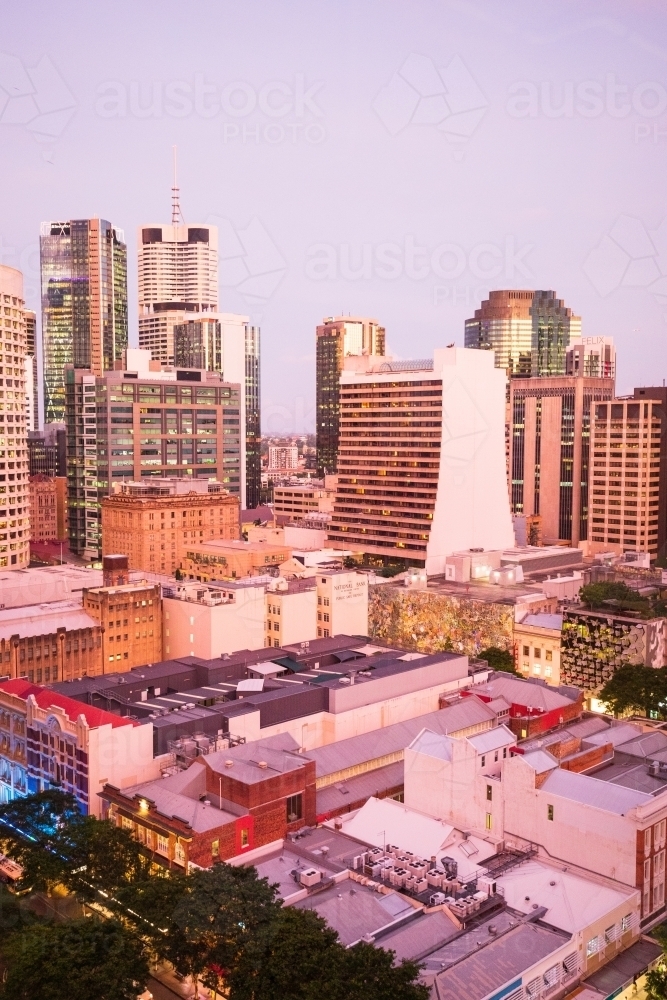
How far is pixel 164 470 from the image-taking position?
294ft

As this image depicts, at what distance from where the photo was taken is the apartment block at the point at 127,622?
4538cm

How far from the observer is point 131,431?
87.2 metres

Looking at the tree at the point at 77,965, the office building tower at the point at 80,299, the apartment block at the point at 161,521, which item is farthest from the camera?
the office building tower at the point at 80,299

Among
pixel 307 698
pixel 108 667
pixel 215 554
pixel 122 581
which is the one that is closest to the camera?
pixel 307 698

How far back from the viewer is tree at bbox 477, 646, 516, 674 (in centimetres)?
4528

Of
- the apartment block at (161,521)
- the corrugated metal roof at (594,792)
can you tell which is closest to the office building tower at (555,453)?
the apartment block at (161,521)

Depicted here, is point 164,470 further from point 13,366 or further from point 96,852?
point 96,852

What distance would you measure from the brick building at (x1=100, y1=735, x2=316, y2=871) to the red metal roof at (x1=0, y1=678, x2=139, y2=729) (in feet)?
6.96

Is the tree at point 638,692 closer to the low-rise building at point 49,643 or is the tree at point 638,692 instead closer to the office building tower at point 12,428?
the low-rise building at point 49,643

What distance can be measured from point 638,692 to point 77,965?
2696 cm

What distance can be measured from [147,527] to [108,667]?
25749 mm

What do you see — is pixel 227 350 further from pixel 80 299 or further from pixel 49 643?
pixel 49 643

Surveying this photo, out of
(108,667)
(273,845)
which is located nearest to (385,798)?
(273,845)

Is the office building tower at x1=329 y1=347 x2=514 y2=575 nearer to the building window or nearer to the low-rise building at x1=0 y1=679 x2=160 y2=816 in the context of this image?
the low-rise building at x1=0 y1=679 x2=160 y2=816
